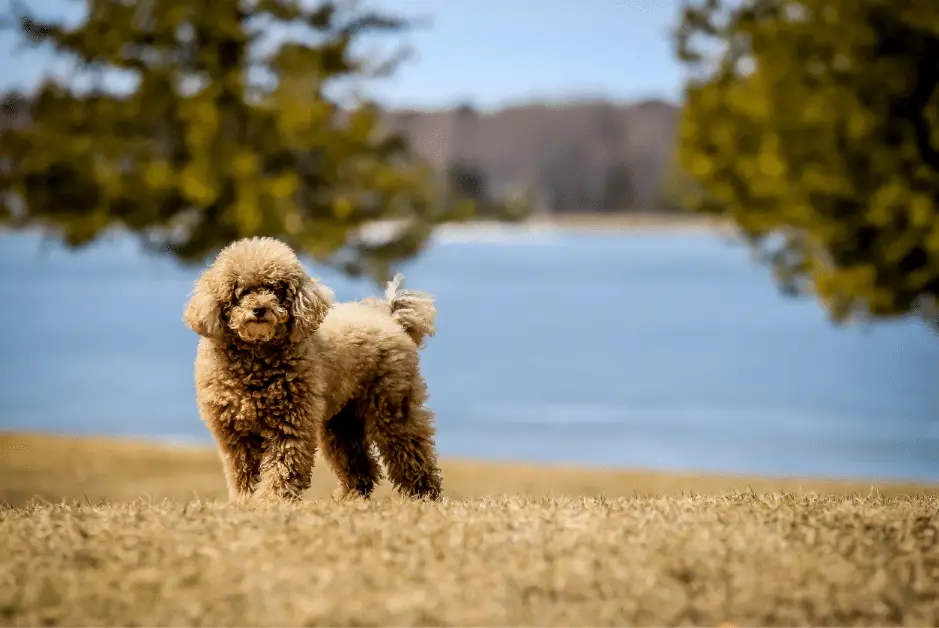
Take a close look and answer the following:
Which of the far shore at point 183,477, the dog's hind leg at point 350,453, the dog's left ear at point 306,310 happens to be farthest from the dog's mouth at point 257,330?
the far shore at point 183,477

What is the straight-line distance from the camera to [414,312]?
7059 millimetres

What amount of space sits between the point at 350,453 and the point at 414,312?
34.6 inches

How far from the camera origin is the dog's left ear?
6.01 m

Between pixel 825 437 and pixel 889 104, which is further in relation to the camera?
pixel 825 437

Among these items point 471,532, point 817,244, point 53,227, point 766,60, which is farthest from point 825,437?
point 471,532

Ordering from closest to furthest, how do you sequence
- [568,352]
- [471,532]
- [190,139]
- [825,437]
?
1. [471,532]
2. [190,139]
3. [825,437]
4. [568,352]

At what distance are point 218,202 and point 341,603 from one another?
41.8 feet

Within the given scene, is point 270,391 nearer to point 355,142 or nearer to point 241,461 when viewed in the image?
point 241,461

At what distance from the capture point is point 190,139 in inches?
644

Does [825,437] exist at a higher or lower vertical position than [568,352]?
lower

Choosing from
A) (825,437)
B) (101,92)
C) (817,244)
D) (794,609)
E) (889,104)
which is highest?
(101,92)

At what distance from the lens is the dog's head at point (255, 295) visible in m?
6.01

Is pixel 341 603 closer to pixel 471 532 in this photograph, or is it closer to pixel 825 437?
pixel 471 532

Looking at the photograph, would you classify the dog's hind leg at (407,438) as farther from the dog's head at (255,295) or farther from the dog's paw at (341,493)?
the dog's head at (255,295)
